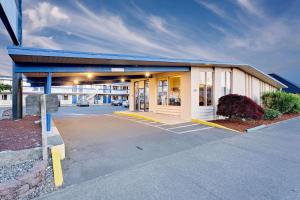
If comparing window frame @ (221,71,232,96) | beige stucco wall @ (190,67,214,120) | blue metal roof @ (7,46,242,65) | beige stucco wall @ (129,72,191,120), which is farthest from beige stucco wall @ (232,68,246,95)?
blue metal roof @ (7,46,242,65)

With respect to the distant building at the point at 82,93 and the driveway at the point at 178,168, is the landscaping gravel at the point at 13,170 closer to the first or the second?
the driveway at the point at 178,168

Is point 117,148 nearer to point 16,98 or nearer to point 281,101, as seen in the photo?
point 16,98

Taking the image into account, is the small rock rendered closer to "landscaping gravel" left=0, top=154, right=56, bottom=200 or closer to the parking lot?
"landscaping gravel" left=0, top=154, right=56, bottom=200

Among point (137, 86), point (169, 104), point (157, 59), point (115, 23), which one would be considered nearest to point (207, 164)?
point (157, 59)

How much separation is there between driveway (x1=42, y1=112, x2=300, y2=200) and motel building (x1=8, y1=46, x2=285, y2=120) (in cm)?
331

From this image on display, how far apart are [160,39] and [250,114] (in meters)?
14.9

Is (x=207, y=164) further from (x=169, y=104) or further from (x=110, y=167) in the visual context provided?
(x=169, y=104)

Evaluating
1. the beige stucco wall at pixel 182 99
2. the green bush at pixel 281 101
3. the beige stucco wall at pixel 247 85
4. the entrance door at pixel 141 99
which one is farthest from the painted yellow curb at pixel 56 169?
the green bush at pixel 281 101

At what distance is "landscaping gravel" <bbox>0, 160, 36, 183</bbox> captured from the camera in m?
3.15

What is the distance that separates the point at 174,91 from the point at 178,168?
29.0 feet

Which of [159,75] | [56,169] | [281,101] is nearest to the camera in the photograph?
[56,169]

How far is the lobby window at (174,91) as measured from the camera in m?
12.2

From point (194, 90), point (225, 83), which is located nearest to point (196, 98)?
point (194, 90)

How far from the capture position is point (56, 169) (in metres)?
3.63
